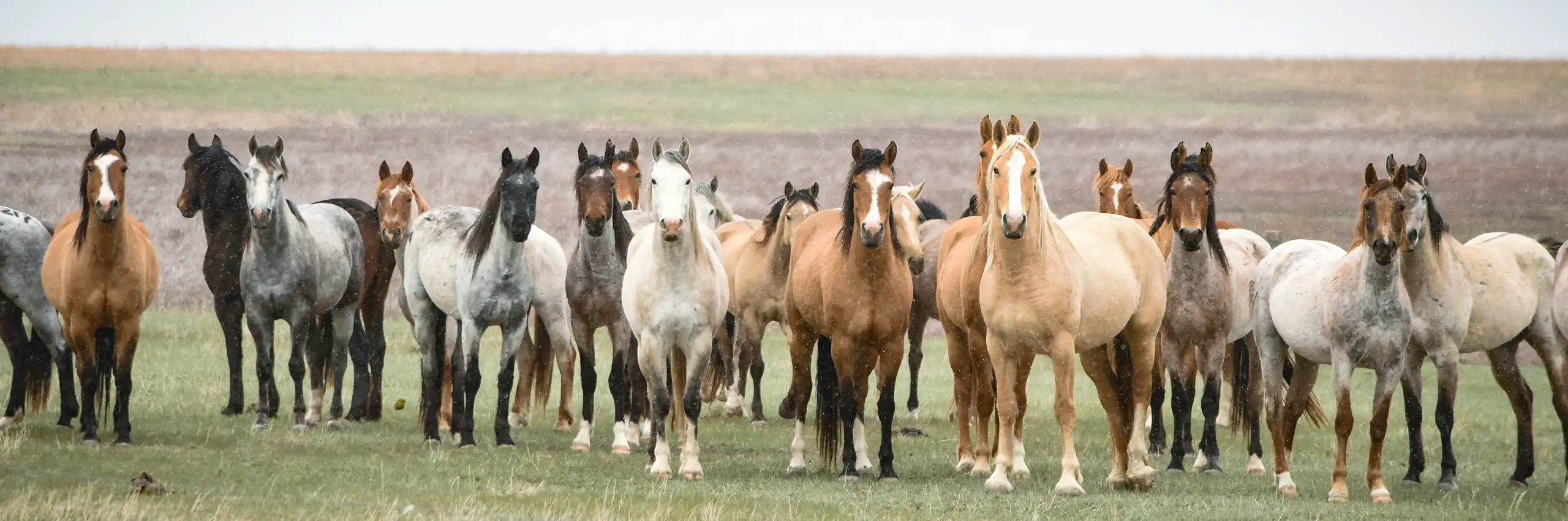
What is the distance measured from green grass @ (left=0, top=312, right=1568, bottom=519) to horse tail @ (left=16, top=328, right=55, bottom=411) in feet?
0.79

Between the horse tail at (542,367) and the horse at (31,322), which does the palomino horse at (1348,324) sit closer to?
the horse tail at (542,367)

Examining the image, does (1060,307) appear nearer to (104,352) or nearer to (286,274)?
(286,274)

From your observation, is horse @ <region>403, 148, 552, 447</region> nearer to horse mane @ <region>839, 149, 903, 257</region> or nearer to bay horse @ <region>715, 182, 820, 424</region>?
bay horse @ <region>715, 182, 820, 424</region>

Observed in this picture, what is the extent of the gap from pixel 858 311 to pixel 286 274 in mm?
4552

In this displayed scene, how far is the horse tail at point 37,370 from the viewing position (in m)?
11.0

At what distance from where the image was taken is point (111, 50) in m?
35.9

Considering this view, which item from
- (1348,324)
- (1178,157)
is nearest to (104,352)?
(1178,157)

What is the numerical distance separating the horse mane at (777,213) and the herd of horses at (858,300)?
0.11ft

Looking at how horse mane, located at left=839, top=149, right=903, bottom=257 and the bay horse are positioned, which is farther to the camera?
the bay horse

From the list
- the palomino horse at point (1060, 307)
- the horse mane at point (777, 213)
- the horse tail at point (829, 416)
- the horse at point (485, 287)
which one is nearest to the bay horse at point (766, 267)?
the horse mane at point (777, 213)

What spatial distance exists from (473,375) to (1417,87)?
3056cm

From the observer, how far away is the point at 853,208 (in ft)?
29.4

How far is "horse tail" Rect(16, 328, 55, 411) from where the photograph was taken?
1105 cm

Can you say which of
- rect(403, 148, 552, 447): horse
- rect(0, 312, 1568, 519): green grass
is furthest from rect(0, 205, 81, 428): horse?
rect(403, 148, 552, 447): horse
